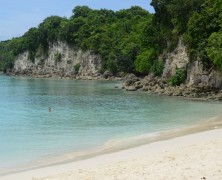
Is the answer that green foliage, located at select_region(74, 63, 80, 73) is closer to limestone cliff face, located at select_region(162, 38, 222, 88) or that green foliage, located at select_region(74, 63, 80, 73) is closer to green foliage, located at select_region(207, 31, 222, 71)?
limestone cliff face, located at select_region(162, 38, 222, 88)

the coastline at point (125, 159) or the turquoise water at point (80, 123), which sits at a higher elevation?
the coastline at point (125, 159)

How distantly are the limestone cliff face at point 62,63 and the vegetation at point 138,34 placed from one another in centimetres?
180

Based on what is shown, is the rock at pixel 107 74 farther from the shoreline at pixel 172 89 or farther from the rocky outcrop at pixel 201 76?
the rocky outcrop at pixel 201 76

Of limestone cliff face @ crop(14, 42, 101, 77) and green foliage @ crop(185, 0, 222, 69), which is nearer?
green foliage @ crop(185, 0, 222, 69)

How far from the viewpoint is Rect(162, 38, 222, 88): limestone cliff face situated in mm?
46531

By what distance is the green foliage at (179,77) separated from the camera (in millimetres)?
53188

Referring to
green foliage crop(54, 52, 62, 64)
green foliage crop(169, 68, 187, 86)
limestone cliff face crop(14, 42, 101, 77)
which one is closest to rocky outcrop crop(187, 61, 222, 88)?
green foliage crop(169, 68, 187, 86)

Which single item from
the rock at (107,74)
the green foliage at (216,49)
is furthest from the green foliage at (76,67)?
the green foliage at (216,49)

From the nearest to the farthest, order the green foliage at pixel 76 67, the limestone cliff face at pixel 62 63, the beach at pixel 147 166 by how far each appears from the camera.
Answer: the beach at pixel 147 166 → the limestone cliff face at pixel 62 63 → the green foliage at pixel 76 67

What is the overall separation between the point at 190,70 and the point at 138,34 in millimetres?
38556

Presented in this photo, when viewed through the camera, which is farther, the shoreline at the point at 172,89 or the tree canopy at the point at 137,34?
the tree canopy at the point at 137,34

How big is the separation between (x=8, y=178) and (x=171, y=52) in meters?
50.1

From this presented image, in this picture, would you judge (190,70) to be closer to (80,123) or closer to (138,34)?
(80,123)

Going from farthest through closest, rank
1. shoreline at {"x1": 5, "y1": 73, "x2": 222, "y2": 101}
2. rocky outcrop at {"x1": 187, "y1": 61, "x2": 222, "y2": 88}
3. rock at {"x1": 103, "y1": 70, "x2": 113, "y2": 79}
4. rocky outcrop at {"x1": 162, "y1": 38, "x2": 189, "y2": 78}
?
rock at {"x1": 103, "y1": 70, "x2": 113, "y2": 79}
rocky outcrop at {"x1": 162, "y1": 38, "x2": 189, "y2": 78}
rocky outcrop at {"x1": 187, "y1": 61, "x2": 222, "y2": 88}
shoreline at {"x1": 5, "y1": 73, "x2": 222, "y2": 101}
